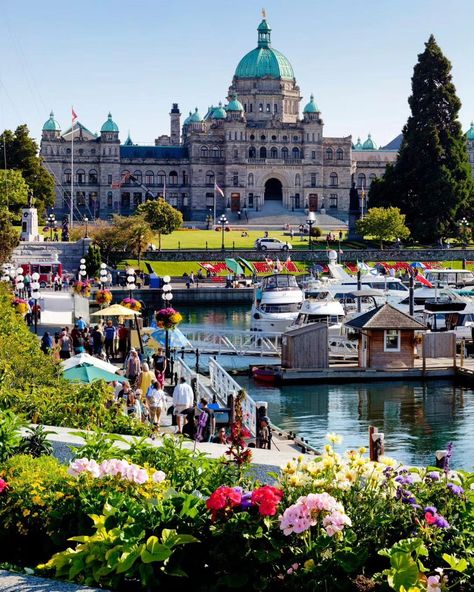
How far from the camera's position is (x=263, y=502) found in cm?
934

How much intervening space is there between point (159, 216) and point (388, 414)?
224 feet

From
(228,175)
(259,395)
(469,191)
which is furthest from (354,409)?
(228,175)

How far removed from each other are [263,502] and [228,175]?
135957mm

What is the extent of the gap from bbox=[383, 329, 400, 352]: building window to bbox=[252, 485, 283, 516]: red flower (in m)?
→ 31.5

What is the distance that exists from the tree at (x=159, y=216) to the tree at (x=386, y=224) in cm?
1748

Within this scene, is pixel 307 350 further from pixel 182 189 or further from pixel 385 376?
pixel 182 189

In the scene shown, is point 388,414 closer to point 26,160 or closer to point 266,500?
point 266,500

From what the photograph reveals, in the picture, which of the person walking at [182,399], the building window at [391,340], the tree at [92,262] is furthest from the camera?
the tree at [92,262]

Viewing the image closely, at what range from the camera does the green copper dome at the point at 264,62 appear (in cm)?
14838

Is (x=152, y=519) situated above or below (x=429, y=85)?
below

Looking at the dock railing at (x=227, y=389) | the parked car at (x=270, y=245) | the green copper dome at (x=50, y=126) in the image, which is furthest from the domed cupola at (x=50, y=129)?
the dock railing at (x=227, y=389)

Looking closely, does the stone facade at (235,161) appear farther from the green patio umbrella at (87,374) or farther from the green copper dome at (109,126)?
the green patio umbrella at (87,374)

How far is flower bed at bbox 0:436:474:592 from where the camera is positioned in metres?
9.09

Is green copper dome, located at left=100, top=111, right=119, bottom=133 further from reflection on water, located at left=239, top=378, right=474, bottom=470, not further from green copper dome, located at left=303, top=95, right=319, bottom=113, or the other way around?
reflection on water, located at left=239, top=378, right=474, bottom=470
